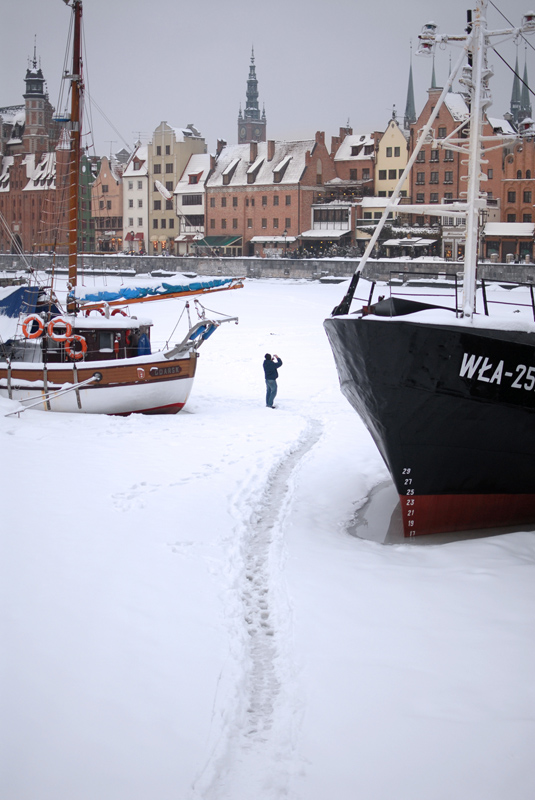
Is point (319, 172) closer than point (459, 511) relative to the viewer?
No

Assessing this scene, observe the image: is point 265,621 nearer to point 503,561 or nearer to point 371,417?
point 503,561

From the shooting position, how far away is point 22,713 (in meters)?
4.98

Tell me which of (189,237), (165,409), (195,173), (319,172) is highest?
(195,173)

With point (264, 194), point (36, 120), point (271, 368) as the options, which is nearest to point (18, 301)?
point (271, 368)

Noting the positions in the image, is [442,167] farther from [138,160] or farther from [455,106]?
[138,160]

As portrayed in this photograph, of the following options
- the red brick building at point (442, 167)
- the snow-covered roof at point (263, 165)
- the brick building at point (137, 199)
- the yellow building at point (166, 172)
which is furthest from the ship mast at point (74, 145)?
the brick building at point (137, 199)

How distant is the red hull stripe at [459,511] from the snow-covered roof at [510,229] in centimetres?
4638

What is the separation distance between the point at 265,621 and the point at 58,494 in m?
4.24

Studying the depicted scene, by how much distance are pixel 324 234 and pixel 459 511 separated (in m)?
54.0

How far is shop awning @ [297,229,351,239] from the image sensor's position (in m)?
60.6

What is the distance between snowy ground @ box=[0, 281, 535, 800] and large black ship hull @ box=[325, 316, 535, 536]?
29.4 inches

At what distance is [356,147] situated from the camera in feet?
209

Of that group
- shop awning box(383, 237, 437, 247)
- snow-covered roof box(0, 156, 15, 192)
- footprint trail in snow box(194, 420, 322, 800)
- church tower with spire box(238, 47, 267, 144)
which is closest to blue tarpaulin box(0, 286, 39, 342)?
footprint trail in snow box(194, 420, 322, 800)

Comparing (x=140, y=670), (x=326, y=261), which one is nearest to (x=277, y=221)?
(x=326, y=261)
